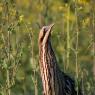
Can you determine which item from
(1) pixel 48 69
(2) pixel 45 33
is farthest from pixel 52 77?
(2) pixel 45 33

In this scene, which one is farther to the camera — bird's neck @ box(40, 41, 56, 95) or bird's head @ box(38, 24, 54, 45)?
bird's neck @ box(40, 41, 56, 95)

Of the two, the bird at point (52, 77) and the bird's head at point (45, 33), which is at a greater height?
the bird's head at point (45, 33)

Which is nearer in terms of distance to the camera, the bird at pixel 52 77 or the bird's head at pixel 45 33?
the bird's head at pixel 45 33

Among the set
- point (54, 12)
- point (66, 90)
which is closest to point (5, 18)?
point (66, 90)

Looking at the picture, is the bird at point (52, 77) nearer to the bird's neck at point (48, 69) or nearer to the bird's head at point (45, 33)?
the bird's neck at point (48, 69)

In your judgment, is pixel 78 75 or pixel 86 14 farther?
pixel 86 14

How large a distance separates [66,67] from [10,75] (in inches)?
70.7

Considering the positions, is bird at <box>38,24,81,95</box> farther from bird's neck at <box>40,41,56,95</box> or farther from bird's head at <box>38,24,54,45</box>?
bird's head at <box>38,24,54,45</box>

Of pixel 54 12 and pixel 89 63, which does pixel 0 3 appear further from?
pixel 54 12

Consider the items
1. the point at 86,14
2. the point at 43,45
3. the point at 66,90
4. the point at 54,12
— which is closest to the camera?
the point at 43,45

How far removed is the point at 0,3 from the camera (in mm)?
7711

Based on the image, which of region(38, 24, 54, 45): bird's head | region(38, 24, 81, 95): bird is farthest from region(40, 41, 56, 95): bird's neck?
region(38, 24, 54, 45): bird's head

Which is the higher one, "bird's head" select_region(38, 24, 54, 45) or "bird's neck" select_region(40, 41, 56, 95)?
"bird's head" select_region(38, 24, 54, 45)

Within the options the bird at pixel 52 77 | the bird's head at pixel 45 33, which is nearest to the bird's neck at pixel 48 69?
the bird at pixel 52 77
